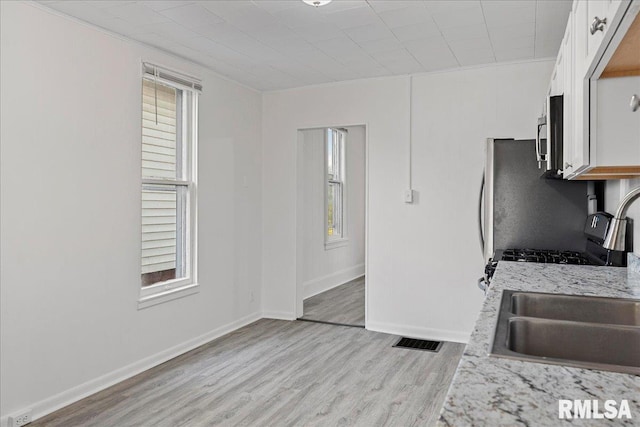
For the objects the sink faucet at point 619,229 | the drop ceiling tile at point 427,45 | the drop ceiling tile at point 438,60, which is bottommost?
the sink faucet at point 619,229

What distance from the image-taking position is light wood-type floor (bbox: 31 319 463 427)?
2.62 m

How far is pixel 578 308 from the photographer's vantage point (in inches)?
63.3

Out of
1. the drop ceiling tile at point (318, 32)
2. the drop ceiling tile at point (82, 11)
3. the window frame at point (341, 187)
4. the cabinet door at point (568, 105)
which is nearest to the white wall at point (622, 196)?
the cabinet door at point (568, 105)

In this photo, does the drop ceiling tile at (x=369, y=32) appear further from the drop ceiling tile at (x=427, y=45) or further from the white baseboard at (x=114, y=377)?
the white baseboard at (x=114, y=377)

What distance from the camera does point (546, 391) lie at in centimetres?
83

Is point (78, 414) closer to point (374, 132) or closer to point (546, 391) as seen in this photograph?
point (546, 391)

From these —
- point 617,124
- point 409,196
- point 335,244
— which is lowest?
point 335,244

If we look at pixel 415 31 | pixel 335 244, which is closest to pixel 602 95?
pixel 415 31

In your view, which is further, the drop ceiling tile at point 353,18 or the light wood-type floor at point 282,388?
the drop ceiling tile at point 353,18

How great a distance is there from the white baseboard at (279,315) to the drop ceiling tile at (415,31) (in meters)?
2.91

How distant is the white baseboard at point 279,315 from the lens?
→ 15.9 feet

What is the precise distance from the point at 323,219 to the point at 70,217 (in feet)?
12.5

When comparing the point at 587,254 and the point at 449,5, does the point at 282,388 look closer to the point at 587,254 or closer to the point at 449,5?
the point at 587,254

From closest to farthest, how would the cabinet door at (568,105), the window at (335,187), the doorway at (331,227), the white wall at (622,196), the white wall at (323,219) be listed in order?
the cabinet door at (568,105), the white wall at (622,196), the doorway at (331,227), the white wall at (323,219), the window at (335,187)
